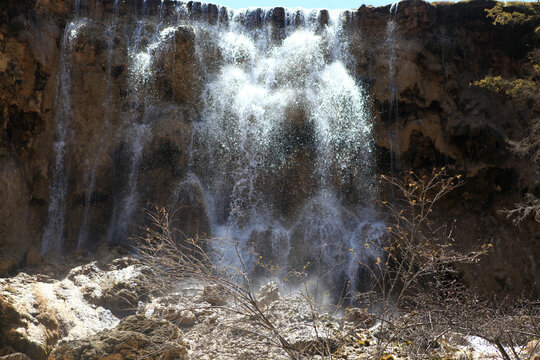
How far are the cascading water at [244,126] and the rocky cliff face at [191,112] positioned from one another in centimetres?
8

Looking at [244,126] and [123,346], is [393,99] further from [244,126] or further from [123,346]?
[123,346]

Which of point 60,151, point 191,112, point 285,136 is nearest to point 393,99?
point 285,136

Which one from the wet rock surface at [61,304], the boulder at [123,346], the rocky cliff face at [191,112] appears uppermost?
the rocky cliff face at [191,112]

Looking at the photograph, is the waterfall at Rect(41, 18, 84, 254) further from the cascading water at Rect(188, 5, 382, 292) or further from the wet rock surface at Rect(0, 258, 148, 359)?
the cascading water at Rect(188, 5, 382, 292)

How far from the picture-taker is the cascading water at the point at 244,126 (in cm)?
1545

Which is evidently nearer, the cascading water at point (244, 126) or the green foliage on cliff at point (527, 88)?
the green foliage on cliff at point (527, 88)

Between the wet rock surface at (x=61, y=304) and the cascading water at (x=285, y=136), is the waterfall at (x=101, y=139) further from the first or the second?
the cascading water at (x=285, y=136)

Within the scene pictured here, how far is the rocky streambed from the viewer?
569 centimetres

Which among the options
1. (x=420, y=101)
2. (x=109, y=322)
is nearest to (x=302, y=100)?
(x=420, y=101)

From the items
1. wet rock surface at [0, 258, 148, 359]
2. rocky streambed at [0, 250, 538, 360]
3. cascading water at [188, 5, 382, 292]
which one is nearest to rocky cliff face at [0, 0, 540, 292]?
cascading water at [188, 5, 382, 292]

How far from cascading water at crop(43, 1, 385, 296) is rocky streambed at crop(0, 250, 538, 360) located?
3.33 m

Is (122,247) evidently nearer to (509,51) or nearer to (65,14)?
(65,14)

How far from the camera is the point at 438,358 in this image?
5.92m

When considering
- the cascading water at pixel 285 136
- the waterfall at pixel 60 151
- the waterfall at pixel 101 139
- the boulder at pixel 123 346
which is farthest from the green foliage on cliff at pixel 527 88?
the waterfall at pixel 60 151
